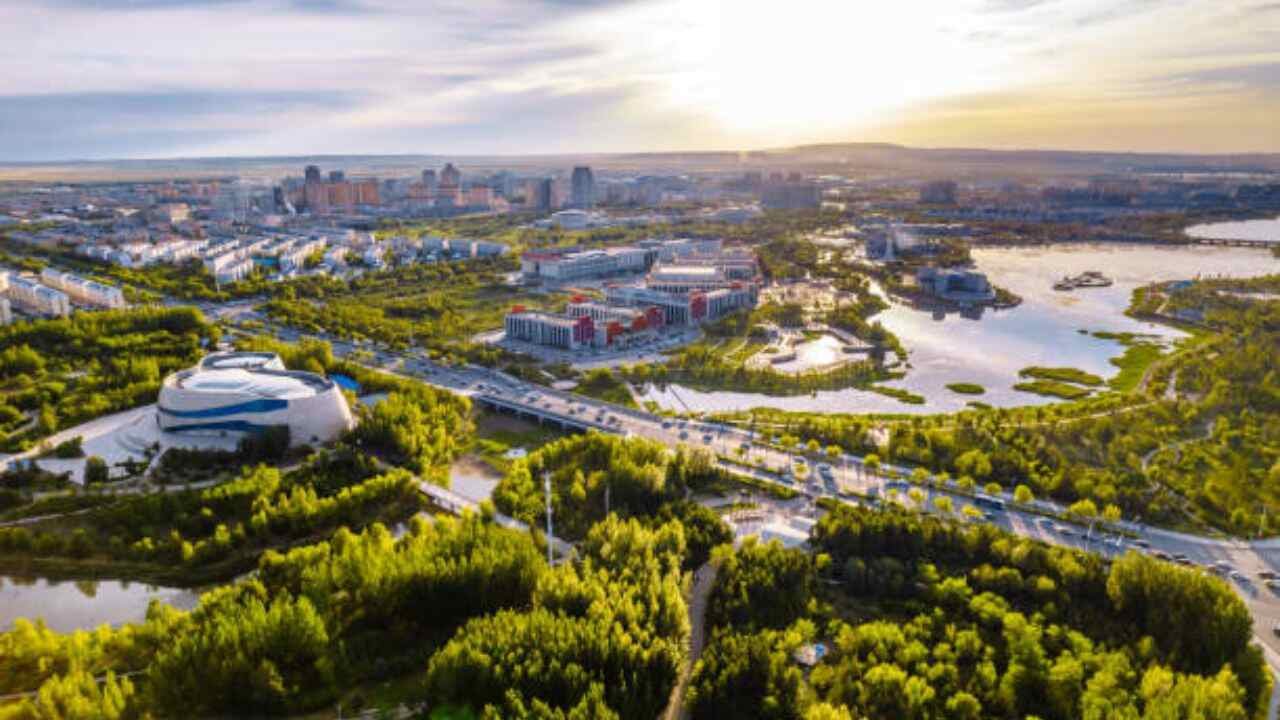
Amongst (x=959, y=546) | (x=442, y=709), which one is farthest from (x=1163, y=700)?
(x=442, y=709)

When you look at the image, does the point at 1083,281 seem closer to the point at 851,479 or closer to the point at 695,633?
the point at 851,479

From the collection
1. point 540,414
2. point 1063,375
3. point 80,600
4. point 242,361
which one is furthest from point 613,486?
point 1063,375

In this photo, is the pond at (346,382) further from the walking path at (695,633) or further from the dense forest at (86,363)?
the walking path at (695,633)

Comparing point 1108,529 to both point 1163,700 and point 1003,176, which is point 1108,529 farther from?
point 1003,176

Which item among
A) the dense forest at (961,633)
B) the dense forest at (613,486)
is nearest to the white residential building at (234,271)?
the dense forest at (613,486)

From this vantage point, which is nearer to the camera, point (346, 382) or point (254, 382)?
point (254, 382)

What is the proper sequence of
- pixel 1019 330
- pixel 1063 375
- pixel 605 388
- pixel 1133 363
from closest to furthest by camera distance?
pixel 605 388 < pixel 1063 375 < pixel 1133 363 < pixel 1019 330
